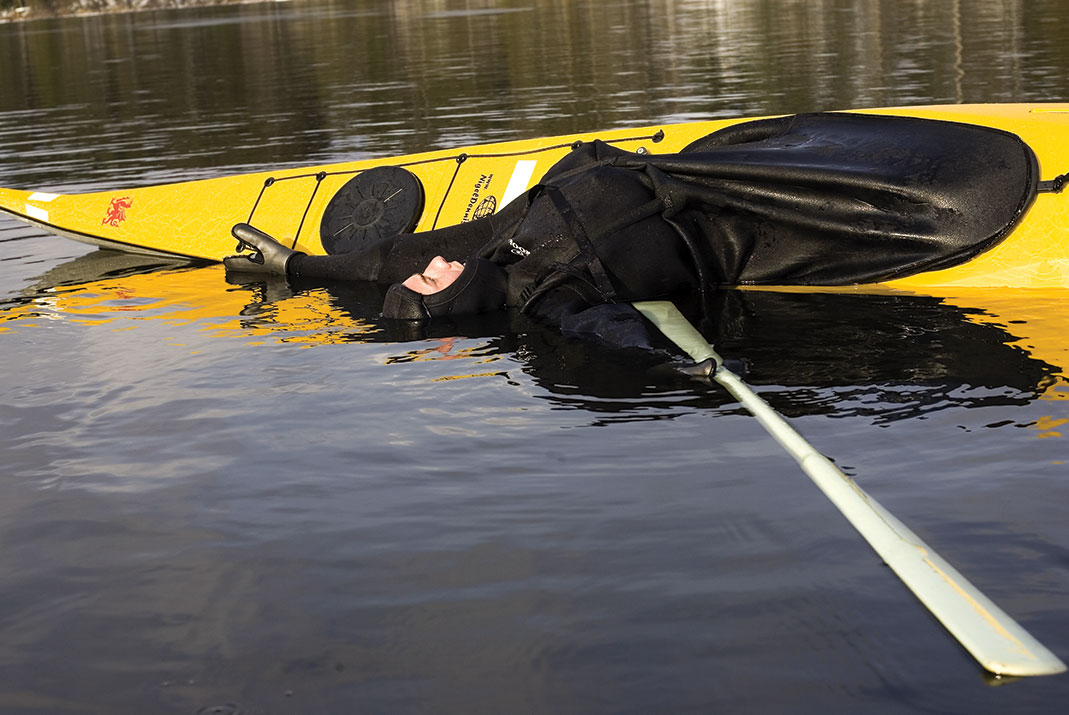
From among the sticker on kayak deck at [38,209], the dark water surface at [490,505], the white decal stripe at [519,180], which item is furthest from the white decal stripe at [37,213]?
the white decal stripe at [519,180]

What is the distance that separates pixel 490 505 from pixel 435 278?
2791 mm

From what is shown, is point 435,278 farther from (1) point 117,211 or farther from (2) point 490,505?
(1) point 117,211

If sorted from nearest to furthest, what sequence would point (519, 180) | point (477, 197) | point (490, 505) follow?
point (490, 505)
point (519, 180)
point (477, 197)

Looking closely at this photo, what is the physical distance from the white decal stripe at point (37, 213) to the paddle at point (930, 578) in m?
6.65

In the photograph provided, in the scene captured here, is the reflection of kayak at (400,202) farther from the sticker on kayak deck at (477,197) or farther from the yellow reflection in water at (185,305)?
the yellow reflection in water at (185,305)

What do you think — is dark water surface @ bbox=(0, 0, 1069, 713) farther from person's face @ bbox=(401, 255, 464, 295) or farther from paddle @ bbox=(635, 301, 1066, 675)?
person's face @ bbox=(401, 255, 464, 295)

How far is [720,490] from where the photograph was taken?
3.95 m

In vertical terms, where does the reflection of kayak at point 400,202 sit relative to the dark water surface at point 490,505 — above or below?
above

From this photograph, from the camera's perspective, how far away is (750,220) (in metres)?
6.22

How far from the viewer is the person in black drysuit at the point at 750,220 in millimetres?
5879

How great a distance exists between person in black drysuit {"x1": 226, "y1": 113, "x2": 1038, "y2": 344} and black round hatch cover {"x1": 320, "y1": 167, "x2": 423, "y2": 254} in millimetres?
1627

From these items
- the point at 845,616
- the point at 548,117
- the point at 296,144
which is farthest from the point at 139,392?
the point at 548,117

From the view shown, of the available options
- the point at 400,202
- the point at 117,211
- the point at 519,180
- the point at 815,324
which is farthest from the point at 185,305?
the point at 815,324

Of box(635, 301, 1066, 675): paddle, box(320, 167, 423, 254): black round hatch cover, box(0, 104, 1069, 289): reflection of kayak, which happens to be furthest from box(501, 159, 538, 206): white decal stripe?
box(635, 301, 1066, 675): paddle
